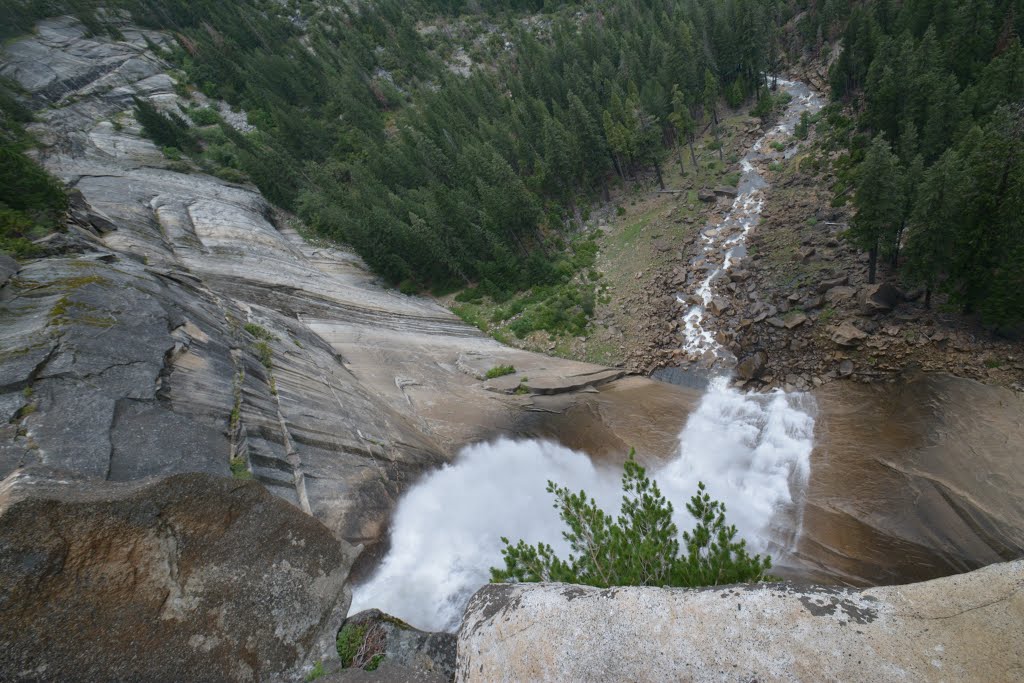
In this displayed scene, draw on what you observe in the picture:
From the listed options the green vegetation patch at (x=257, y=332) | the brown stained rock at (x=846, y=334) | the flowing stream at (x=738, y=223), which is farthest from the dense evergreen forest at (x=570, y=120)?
the green vegetation patch at (x=257, y=332)

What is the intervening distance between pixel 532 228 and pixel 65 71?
8188cm

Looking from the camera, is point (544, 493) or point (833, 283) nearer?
point (544, 493)

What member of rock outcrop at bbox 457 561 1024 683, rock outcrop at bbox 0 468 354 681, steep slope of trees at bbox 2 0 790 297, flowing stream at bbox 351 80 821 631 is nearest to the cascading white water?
flowing stream at bbox 351 80 821 631

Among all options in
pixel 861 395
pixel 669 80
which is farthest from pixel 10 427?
pixel 669 80

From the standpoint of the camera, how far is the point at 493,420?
2638cm

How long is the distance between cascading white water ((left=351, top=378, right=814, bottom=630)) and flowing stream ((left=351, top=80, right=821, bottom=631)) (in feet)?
0.17

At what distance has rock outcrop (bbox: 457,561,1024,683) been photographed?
5707 millimetres

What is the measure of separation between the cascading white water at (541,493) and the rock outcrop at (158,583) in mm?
4153

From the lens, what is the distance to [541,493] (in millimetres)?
21297

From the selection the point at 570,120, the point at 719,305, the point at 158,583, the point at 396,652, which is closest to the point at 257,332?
the point at 158,583

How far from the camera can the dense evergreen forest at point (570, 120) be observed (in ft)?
83.5

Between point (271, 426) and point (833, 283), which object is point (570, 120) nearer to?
point (833, 283)

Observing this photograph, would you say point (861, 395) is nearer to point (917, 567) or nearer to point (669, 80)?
point (917, 567)

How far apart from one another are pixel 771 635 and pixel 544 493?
15.7 meters
